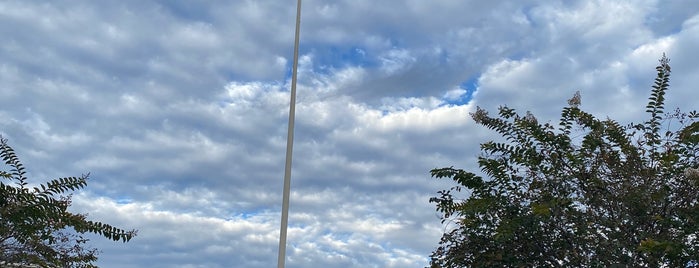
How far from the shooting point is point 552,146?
14492 mm

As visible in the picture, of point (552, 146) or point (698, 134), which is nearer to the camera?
point (698, 134)

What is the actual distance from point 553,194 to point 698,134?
8.77 feet

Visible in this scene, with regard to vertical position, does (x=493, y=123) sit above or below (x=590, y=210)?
above

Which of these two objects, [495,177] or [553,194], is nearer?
[553,194]

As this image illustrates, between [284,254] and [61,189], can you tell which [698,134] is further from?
[61,189]

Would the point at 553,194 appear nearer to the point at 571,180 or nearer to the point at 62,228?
the point at 571,180

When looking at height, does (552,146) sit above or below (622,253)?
above

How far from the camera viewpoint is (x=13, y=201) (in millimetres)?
13102

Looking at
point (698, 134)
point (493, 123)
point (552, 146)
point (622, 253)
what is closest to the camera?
point (622, 253)

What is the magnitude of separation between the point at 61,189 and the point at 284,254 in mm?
4047

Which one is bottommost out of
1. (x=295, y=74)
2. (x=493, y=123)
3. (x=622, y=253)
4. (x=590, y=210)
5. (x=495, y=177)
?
(x=622, y=253)

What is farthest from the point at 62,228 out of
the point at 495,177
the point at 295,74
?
the point at 495,177

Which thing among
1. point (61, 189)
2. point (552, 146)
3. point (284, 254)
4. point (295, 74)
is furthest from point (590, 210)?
point (61, 189)

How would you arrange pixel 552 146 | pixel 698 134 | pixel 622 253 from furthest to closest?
1. pixel 552 146
2. pixel 698 134
3. pixel 622 253
